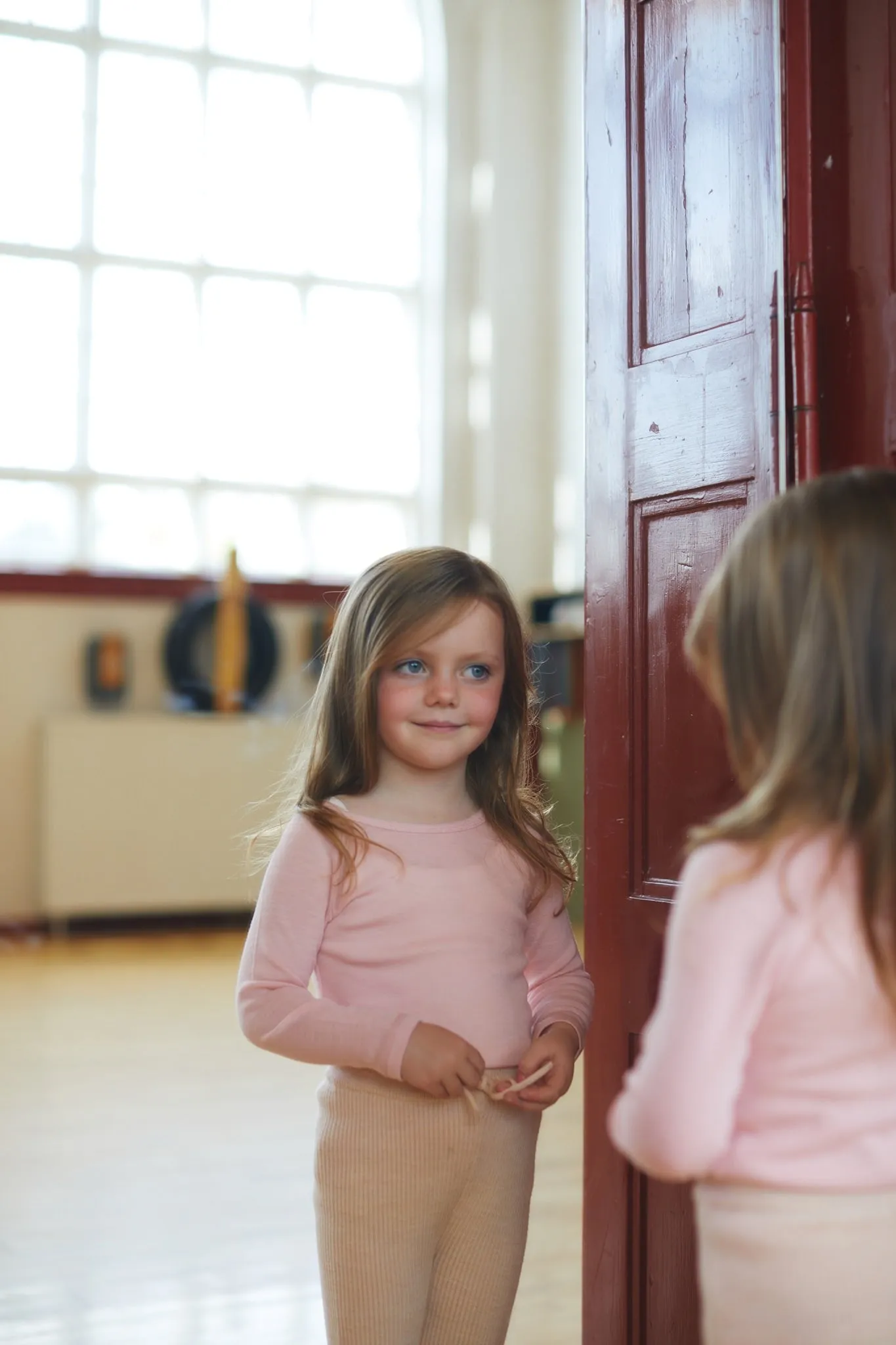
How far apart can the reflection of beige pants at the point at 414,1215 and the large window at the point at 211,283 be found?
17.9ft

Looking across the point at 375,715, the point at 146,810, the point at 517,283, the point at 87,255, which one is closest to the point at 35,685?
the point at 146,810

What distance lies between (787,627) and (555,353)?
6442 mm

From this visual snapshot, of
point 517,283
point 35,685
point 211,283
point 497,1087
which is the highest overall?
point 517,283

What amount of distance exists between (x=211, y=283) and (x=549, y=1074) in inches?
239

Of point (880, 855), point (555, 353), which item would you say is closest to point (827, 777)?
point (880, 855)

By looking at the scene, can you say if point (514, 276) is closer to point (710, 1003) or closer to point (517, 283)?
point (517, 283)

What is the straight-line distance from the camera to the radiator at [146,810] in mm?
6004

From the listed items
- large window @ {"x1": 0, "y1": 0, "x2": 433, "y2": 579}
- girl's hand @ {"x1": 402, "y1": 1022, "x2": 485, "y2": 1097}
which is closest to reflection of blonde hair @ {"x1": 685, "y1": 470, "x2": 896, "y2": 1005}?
girl's hand @ {"x1": 402, "y1": 1022, "x2": 485, "y2": 1097}

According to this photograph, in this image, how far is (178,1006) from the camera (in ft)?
14.9

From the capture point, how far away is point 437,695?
1359 millimetres

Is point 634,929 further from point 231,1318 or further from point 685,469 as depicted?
point 231,1318

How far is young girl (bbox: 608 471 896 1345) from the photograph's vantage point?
898 millimetres

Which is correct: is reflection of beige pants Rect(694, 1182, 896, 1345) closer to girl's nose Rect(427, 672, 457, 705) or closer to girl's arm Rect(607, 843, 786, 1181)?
girl's arm Rect(607, 843, 786, 1181)

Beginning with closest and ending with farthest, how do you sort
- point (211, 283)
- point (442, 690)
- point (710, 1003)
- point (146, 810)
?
1. point (710, 1003)
2. point (442, 690)
3. point (146, 810)
4. point (211, 283)
